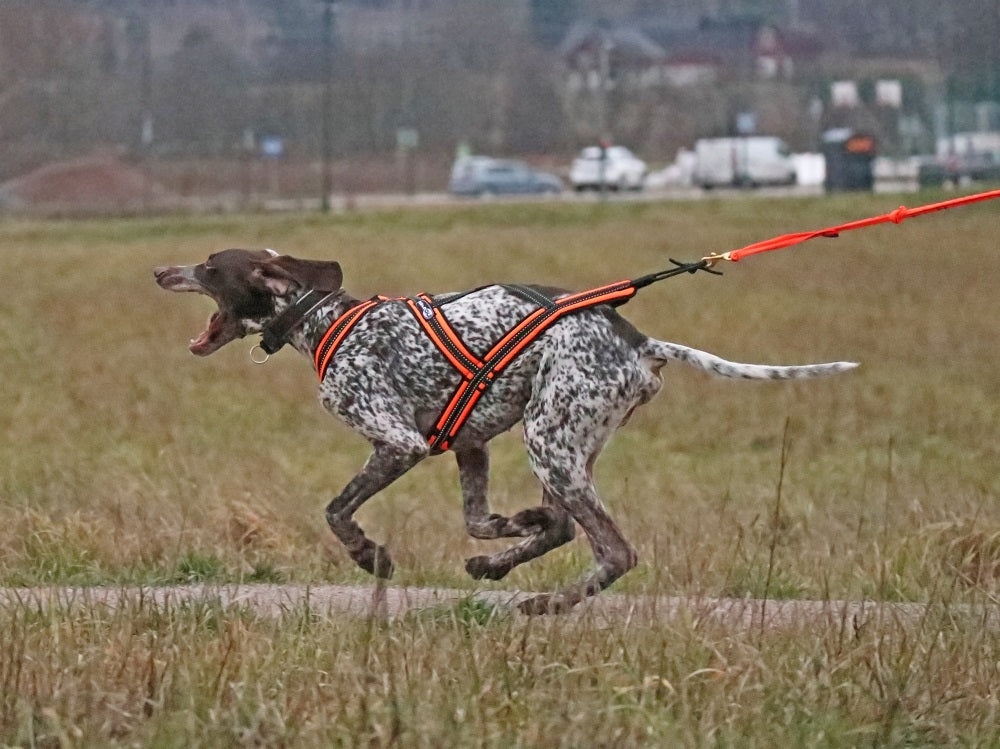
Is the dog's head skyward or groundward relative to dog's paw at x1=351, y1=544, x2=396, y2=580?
skyward

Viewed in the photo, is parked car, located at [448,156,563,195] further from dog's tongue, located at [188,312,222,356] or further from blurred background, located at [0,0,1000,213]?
dog's tongue, located at [188,312,222,356]

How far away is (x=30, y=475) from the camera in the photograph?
11805 millimetres

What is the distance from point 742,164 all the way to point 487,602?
47087 mm

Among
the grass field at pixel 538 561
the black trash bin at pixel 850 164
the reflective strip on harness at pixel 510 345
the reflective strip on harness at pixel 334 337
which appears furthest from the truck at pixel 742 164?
the reflective strip on harness at pixel 510 345

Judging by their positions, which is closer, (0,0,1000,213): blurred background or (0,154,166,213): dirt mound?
(0,154,166,213): dirt mound

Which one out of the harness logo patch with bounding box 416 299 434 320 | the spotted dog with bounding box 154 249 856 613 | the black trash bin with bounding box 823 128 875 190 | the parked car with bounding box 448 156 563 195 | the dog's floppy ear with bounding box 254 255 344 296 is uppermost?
the dog's floppy ear with bounding box 254 255 344 296

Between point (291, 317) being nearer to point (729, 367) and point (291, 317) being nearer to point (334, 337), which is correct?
point (334, 337)

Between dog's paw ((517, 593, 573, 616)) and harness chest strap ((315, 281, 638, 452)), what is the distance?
708mm

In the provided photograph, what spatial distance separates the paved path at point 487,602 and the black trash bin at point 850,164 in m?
40.5

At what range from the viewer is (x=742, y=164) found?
2108 inches

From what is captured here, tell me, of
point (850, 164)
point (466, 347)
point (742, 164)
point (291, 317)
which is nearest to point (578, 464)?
point (466, 347)

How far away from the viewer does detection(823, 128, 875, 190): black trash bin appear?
47125 mm

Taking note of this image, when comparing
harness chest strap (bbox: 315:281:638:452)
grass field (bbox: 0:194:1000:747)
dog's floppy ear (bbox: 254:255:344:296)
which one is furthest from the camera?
dog's floppy ear (bbox: 254:255:344:296)

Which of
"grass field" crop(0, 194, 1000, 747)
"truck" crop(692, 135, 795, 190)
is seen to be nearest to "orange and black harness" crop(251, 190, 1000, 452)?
"grass field" crop(0, 194, 1000, 747)
